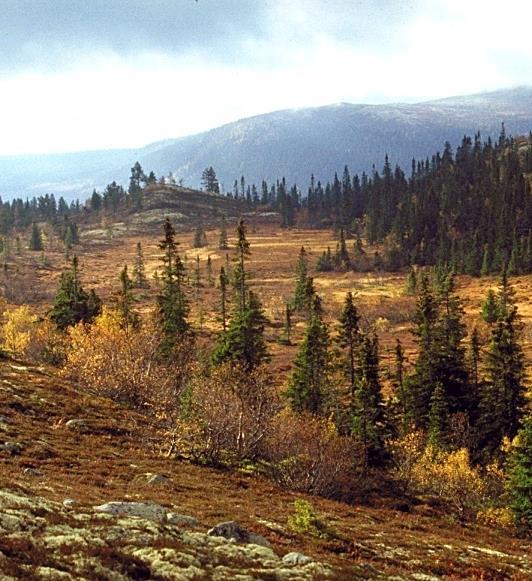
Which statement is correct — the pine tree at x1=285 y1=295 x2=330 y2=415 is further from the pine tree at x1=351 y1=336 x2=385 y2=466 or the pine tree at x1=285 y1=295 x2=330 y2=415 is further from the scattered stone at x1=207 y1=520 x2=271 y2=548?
the scattered stone at x1=207 y1=520 x2=271 y2=548

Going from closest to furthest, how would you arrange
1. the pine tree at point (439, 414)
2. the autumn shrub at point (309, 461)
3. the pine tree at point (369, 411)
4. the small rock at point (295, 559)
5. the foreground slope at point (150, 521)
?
the foreground slope at point (150, 521) < the small rock at point (295, 559) < the autumn shrub at point (309, 461) < the pine tree at point (369, 411) < the pine tree at point (439, 414)

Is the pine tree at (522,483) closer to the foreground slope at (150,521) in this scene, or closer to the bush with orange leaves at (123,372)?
the foreground slope at (150,521)

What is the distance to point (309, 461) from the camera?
33875mm

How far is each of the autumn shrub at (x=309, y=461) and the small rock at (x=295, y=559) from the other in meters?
17.8

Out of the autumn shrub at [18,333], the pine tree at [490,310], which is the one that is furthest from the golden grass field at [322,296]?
the autumn shrub at [18,333]

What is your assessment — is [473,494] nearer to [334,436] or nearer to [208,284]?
[334,436]

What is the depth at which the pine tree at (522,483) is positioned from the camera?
36.2m

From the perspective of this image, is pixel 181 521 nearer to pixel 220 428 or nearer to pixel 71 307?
pixel 220 428

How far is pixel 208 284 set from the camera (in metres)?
175

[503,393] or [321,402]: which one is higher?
[503,393]

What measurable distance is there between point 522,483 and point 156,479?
2724 centimetres

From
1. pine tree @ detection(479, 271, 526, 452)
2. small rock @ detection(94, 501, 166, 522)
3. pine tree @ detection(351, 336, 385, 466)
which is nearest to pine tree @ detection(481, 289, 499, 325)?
pine tree @ detection(479, 271, 526, 452)

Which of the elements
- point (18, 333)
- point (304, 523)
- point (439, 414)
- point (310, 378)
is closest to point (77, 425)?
point (304, 523)

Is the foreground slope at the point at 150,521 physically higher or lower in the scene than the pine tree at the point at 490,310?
higher
